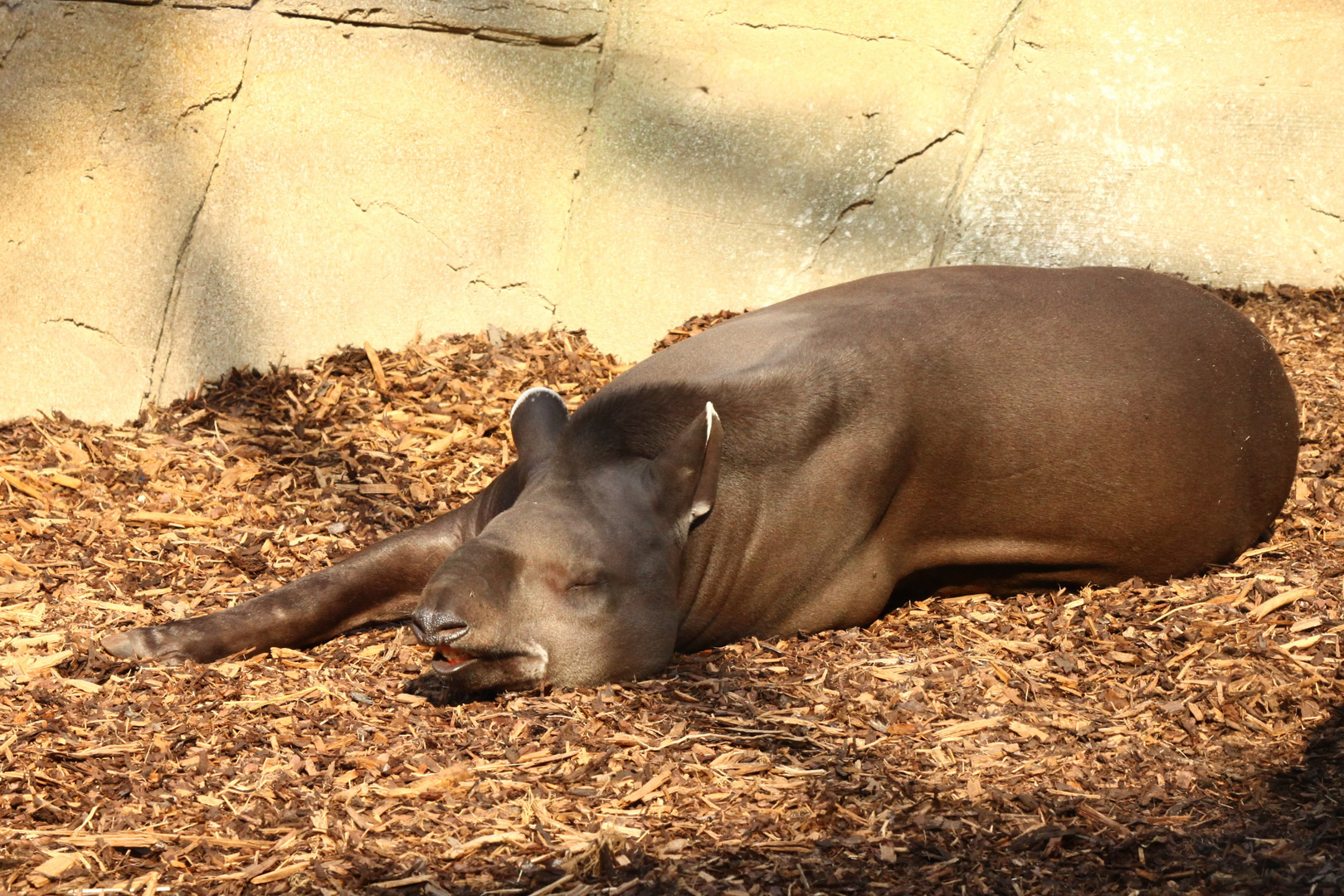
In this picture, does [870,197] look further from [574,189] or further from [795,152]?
[574,189]

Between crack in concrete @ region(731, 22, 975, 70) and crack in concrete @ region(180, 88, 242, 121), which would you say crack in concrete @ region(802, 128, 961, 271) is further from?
crack in concrete @ region(180, 88, 242, 121)

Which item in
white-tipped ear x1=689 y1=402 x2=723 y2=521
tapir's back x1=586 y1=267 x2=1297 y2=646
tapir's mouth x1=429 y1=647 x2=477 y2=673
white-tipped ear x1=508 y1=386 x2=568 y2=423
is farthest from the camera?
white-tipped ear x1=508 y1=386 x2=568 y2=423

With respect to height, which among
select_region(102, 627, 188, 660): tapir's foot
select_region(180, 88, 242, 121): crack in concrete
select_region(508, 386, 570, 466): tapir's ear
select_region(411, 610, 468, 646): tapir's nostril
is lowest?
select_region(102, 627, 188, 660): tapir's foot

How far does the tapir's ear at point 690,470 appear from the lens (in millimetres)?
4316

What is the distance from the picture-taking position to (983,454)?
4.75 m

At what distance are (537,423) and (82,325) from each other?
2.63m

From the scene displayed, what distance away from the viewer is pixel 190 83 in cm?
630

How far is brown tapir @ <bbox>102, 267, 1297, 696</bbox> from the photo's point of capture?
4301 mm

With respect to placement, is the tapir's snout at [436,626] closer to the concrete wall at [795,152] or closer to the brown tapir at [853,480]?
the brown tapir at [853,480]

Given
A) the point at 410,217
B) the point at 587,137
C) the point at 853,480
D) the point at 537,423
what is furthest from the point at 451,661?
the point at 587,137

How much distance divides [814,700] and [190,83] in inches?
164

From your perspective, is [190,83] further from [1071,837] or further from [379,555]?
[1071,837]

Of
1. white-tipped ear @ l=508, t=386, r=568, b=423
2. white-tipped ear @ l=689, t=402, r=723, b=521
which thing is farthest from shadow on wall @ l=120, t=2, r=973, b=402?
white-tipped ear @ l=689, t=402, r=723, b=521

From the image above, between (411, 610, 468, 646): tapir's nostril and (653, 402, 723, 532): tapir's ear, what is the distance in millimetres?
845
